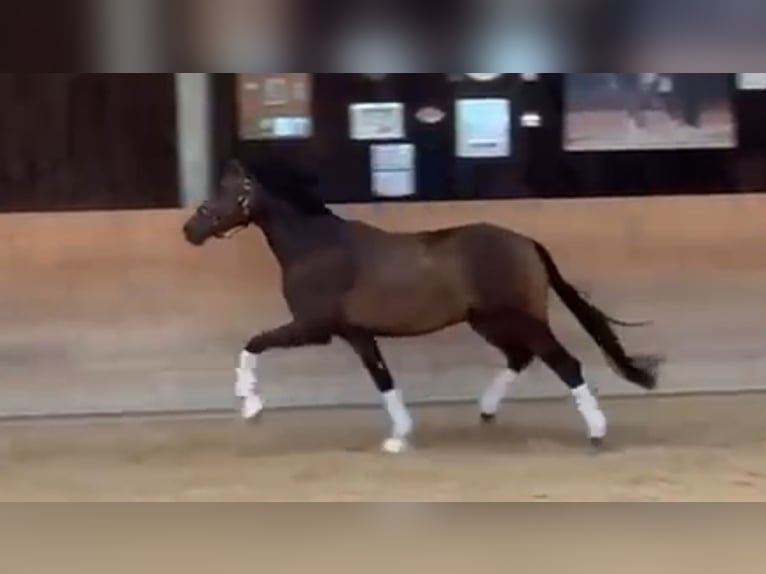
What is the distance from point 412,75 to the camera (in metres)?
1.34

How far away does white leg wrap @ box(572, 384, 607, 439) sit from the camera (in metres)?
1.36

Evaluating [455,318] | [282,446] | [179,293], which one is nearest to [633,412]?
[455,318]

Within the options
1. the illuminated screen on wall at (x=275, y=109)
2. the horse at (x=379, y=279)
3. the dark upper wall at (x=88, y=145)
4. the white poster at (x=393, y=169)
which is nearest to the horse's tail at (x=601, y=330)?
the horse at (x=379, y=279)

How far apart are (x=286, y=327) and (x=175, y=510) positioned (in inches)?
7.3

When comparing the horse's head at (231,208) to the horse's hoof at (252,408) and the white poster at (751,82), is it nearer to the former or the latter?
the horse's hoof at (252,408)

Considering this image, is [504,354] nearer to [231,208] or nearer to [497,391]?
[497,391]

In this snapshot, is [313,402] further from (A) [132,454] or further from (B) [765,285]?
(B) [765,285]

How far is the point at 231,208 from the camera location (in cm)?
132

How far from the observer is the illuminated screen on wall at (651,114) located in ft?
4.65

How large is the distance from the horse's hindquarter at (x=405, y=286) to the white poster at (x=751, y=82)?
32cm

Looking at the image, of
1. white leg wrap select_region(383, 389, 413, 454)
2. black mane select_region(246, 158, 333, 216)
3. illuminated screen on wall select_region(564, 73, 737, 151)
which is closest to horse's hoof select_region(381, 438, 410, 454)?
white leg wrap select_region(383, 389, 413, 454)

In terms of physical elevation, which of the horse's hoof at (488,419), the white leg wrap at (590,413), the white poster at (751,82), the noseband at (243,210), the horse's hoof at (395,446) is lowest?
the horse's hoof at (395,446)

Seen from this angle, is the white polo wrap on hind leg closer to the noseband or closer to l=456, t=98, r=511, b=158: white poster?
the noseband

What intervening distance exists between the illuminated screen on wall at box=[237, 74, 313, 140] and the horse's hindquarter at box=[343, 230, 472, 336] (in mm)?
133
